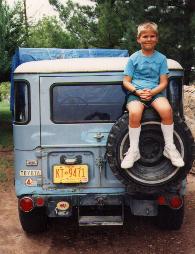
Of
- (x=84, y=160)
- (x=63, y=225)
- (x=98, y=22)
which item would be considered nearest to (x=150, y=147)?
(x=84, y=160)

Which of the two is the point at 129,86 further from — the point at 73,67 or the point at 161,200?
the point at 161,200

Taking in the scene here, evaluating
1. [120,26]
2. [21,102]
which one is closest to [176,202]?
[21,102]

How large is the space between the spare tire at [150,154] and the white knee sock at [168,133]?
104 mm

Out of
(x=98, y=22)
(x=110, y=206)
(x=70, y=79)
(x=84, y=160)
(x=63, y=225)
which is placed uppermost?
(x=98, y=22)

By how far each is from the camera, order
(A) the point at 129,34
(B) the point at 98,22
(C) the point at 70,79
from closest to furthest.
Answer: (C) the point at 70,79, (A) the point at 129,34, (B) the point at 98,22

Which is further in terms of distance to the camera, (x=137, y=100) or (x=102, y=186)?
(x=102, y=186)

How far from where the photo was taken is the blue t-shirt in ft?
16.7

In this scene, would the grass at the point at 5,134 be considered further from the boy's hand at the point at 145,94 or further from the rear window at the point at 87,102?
the boy's hand at the point at 145,94

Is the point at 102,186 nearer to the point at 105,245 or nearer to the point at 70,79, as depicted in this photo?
the point at 105,245

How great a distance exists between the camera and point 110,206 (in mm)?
5566

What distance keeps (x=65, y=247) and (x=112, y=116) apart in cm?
185

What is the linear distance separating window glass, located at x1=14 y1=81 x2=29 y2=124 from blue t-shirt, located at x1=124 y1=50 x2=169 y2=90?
1313 millimetres

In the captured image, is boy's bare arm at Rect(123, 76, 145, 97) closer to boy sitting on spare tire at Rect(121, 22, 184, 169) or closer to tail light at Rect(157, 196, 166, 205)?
boy sitting on spare tire at Rect(121, 22, 184, 169)

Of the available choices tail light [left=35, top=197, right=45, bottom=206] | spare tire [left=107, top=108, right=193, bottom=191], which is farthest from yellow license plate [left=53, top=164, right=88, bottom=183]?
spare tire [left=107, top=108, right=193, bottom=191]
